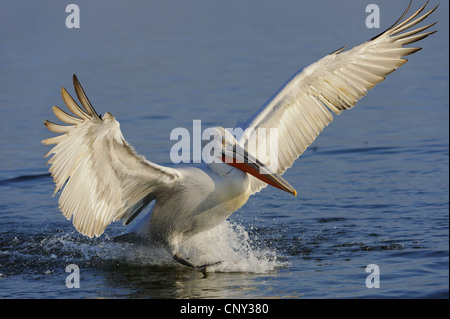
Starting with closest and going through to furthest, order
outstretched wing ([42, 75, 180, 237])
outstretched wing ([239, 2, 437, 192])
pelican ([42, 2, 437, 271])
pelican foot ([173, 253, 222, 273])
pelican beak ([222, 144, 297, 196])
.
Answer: outstretched wing ([42, 75, 180, 237]) → pelican ([42, 2, 437, 271]) → pelican beak ([222, 144, 297, 196]) → pelican foot ([173, 253, 222, 273]) → outstretched wing ([239, 2, 437, 192])

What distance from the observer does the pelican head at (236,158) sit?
7.07 metres

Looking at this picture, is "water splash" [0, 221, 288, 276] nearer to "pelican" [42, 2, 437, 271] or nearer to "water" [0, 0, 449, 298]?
"water" [0, 0, 449, 298]

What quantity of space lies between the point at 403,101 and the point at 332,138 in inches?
125

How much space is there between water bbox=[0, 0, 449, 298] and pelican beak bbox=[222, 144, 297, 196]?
880mm

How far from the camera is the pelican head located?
7.07 metres

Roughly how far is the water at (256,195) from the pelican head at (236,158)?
906 millimetres

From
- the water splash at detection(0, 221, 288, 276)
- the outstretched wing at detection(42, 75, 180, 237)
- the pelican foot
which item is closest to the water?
the water splash at detection(0, 221, 288, 276)

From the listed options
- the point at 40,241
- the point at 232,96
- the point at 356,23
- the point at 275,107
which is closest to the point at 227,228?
the point at 275,107

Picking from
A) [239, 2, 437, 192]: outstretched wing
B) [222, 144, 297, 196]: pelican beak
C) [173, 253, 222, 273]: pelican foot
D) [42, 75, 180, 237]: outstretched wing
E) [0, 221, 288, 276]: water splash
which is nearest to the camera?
[42, 75, 180, 237]: outstretched wing

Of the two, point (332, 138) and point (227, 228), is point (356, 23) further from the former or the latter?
point (227, 228)

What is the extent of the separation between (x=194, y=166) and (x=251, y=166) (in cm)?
68

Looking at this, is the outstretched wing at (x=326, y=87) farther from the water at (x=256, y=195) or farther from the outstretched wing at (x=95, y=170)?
the outstretched wing at (x=95, y=170)

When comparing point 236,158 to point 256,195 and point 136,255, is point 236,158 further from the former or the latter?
point 256,195

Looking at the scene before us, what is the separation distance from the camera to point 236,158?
280 inches
